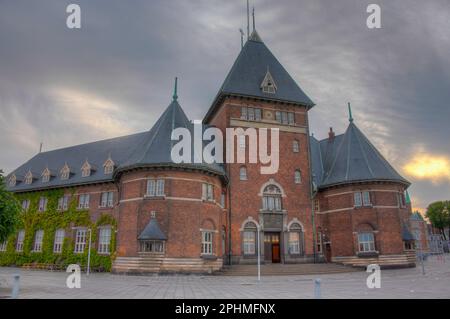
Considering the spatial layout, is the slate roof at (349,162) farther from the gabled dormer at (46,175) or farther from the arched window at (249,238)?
the gabled dormer at (46,175)

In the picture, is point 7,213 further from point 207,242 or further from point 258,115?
point 258,115

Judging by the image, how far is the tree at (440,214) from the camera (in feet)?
360

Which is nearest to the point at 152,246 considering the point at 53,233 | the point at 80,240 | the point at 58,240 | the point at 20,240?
the point at 80,240

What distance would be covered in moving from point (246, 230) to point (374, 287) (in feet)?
57.2

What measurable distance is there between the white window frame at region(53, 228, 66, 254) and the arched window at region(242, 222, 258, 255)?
1966cm

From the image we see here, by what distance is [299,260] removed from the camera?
37.0 metres

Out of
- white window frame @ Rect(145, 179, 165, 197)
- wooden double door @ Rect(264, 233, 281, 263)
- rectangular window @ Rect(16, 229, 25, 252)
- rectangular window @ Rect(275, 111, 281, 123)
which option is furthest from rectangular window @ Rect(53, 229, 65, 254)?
rectangular window @ Rect(275, 111, 281, 123)

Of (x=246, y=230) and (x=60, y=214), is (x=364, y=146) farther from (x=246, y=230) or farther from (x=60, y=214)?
(x=60, y=214)

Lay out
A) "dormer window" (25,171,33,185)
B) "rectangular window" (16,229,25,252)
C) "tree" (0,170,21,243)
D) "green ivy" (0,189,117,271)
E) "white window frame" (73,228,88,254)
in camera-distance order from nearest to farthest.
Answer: "tree" (0,170,21,243) < "green ivy" (0,189,117,271) < "white window frame" (73,228,88,254) < "rectangular window" (16,229,25,252) < "dormer window" (25,171,33,185)

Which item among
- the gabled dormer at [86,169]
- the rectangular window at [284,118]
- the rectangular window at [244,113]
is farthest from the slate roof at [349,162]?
the gabled dormer at [86,169]

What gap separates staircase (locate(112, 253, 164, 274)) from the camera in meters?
28.9

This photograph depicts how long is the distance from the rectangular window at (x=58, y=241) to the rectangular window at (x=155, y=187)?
49.1ft

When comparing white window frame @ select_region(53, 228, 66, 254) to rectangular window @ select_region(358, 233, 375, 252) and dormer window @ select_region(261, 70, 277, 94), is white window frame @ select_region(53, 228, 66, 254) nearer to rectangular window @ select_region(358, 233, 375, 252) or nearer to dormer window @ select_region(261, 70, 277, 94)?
dormer window @ select_region(261, 70, 277, 94)
